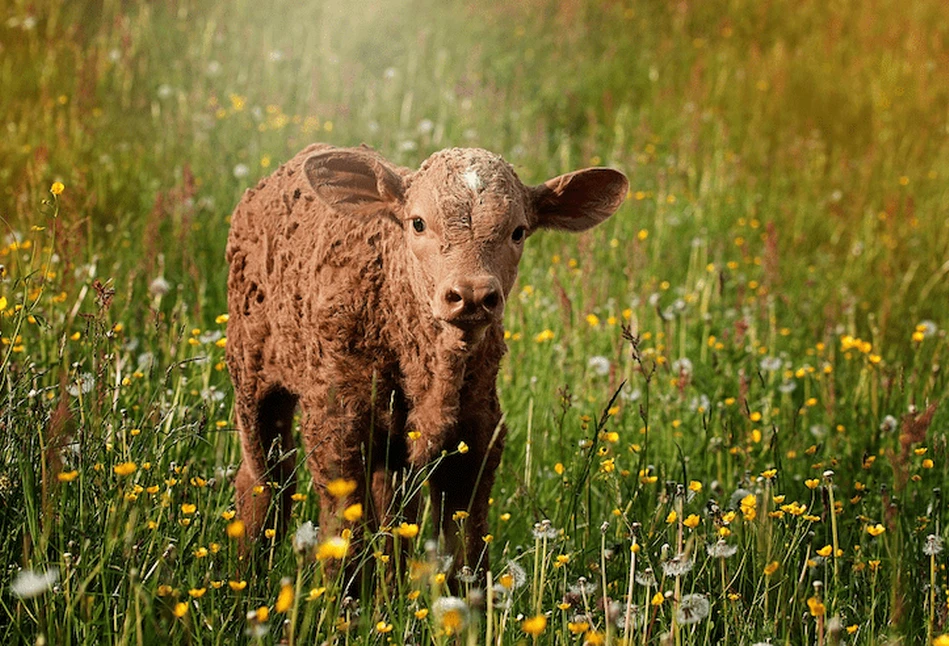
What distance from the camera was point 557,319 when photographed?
5320 mm

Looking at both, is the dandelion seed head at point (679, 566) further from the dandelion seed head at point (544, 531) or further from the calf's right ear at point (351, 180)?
the calf's right ear at point (351, 180)

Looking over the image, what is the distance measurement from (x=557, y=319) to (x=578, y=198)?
6.03 feet

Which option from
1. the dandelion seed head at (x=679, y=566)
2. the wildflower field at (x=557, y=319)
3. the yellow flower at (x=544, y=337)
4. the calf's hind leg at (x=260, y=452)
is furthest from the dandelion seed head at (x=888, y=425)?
the calf's hind leg at (x=260, y=452)

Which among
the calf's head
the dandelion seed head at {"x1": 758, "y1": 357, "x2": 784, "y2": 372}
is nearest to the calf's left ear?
the calf's head

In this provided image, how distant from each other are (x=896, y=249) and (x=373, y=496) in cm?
452

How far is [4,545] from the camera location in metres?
2.64

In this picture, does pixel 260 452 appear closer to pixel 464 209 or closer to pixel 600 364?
pixel 464 209

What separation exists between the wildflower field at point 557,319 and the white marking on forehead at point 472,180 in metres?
0.63

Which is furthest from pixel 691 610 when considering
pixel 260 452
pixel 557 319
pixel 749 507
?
pixel 557 319

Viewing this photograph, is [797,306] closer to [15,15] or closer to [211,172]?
[211,172]

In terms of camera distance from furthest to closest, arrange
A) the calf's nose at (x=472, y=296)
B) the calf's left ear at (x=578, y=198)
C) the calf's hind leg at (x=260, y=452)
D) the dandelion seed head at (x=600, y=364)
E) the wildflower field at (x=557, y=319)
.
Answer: the dandelion seed head at (x=600, y=364) → the calf's hind leg at (x=260, y=452) → the calf's left ear at (x=578, y=198) → the calf's nose at (x=472, y=296) → the wildflower field at (x=557, y=319)

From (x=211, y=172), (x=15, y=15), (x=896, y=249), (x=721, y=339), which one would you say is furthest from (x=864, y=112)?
(x=15, y=15)

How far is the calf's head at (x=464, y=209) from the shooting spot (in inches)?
113

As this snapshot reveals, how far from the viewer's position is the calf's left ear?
3.44 metres
